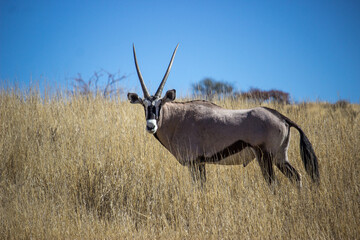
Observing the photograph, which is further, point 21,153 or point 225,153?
point 21,153

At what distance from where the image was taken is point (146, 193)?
5254mm

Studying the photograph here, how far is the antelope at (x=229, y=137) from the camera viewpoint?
181 inches

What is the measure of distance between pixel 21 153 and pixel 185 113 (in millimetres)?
4115

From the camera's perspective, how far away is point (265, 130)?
458 cm

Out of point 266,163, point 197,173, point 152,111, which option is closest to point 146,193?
point 197,173

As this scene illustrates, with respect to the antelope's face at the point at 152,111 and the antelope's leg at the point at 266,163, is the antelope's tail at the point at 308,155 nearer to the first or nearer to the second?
the antelope's leg at the point at 266,163

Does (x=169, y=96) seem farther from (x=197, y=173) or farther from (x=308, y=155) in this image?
(x=308, y=155)

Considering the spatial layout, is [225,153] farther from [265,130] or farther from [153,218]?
[153,218]

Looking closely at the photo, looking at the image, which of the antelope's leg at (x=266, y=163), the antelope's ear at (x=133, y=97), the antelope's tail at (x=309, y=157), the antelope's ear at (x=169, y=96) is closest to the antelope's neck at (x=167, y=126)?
the antelope's ear at (x=169, y=96)

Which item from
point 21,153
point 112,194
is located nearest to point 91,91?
point 21,153

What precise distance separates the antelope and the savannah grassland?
34 centimetres

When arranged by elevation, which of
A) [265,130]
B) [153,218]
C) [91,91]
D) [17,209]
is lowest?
[153,218]

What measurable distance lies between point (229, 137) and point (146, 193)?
1.77 meters

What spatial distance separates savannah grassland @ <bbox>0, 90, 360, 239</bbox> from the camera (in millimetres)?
3980
